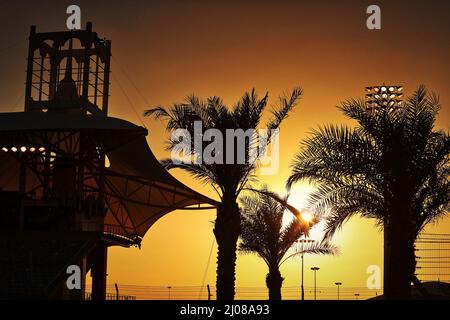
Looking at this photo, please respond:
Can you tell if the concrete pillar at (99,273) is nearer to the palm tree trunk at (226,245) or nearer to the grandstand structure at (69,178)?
the grandstand structure at (69,178)

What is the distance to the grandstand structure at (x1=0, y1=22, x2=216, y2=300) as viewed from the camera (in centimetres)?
3444

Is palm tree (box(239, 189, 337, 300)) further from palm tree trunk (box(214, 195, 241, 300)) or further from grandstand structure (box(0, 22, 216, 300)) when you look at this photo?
palm tree trunk (box(214, 195, 241, 300))

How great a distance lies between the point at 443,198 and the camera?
31.5 meters

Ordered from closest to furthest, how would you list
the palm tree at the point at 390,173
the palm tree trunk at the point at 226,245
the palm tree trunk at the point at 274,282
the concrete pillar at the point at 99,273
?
1. the palm tree at the point at 390,173
2. the palm tree trunk at the point at 226,245
3. the concrete pillar at the point at 99,273
4. the palm tree trunk at the point at 274,282

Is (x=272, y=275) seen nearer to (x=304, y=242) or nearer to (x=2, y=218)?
(x=304, y=242)

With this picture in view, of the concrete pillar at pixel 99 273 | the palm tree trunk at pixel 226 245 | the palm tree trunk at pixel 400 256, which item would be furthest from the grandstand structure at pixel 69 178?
the palm tree trunk at pixel 400 256

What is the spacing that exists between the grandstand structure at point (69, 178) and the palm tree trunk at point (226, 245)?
475cm

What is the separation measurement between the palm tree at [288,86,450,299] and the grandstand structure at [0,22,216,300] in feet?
30.3

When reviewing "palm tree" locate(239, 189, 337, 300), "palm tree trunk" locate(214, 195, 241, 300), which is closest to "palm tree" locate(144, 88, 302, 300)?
"palm tree trunk" locate(214, 195, 241, 300)

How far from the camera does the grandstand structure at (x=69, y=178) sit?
34.4 meters

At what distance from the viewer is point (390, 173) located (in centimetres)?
2988

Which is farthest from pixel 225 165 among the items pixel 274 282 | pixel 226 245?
pixel 274 282

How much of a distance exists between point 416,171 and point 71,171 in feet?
56.1
